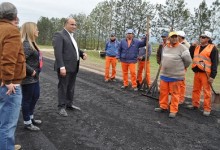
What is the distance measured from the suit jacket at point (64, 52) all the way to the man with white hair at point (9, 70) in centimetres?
247

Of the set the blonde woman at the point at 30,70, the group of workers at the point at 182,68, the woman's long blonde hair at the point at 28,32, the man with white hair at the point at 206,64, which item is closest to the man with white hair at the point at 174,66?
the group of workers at the point at 182,68

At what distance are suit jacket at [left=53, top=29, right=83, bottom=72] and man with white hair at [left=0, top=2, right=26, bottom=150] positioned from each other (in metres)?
2.47

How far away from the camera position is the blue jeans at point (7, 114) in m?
3.47

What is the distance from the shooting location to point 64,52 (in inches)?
242

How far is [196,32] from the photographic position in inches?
1655

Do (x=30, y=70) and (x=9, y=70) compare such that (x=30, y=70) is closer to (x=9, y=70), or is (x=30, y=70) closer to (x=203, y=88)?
(x=9, y=70)

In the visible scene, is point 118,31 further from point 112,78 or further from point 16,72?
point 16,72

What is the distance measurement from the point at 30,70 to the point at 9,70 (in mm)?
1548

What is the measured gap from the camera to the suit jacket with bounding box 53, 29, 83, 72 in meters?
5.99

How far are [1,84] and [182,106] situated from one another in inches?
205

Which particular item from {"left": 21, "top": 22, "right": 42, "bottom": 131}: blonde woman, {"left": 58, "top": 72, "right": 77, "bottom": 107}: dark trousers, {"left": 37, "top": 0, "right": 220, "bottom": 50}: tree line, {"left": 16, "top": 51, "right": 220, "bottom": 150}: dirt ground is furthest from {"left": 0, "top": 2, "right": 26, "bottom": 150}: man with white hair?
{"left": 37, "top": 0, "right": 220, "bottom": 50}: tree line

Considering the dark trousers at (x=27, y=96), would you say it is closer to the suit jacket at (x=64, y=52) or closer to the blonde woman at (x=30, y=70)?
the blonde woman at (x=30, y=70)

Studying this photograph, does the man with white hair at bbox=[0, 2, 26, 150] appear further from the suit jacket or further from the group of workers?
the group of workers

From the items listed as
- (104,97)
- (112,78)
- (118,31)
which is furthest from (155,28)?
(104,97)
